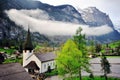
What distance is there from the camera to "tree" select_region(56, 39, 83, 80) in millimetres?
46781

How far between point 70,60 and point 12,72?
12.8 m

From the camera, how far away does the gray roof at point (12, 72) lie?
3582 cm

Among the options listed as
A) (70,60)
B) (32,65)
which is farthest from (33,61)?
(70,60)

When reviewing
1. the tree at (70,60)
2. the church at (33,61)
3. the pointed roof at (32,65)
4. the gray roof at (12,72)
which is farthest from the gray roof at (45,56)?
the gray roof at (12,72)

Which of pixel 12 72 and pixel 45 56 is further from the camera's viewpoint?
pixel 45 56

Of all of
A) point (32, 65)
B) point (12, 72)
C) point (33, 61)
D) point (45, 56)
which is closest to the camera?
point (12, 72)

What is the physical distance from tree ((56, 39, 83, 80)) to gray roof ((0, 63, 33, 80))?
936 cm

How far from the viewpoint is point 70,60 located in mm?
46562

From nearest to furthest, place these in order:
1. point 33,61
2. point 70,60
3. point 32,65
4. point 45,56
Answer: point 70,60 → point 32,65 → point 33,61 → point 45,56

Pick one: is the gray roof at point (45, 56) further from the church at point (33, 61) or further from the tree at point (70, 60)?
the tree at point (70, 60)

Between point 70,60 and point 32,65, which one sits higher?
point 70,60

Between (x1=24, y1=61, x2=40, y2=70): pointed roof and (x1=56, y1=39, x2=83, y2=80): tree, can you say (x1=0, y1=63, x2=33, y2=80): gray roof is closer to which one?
(x1=56, y1=39, x2=83, y2=80): tree

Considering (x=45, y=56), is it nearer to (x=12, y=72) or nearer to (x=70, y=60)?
(x=70, y=60)

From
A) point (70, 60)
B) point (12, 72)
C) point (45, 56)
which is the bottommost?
point (45, 56)
